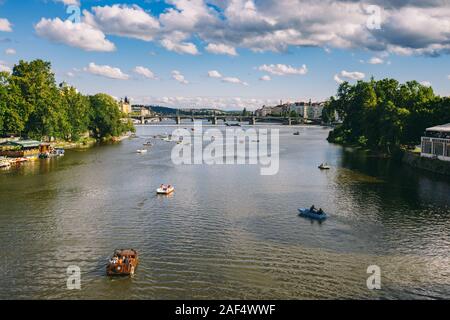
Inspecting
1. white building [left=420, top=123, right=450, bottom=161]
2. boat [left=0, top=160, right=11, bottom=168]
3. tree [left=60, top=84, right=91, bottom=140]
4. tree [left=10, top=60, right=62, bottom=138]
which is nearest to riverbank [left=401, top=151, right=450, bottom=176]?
white building [left=420, top=123, right=450, bottom=161]

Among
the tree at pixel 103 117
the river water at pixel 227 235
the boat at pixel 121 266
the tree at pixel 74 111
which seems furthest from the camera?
the tree at pixel 103 117

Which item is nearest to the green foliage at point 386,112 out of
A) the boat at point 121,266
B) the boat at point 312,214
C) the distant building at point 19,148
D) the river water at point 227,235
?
the river water at point 227,235

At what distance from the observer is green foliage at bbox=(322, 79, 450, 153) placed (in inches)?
4237

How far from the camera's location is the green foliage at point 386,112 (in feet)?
353

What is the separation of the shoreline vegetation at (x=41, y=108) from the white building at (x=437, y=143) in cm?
10444

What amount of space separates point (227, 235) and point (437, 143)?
64.9 metres

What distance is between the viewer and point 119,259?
36.9 meters

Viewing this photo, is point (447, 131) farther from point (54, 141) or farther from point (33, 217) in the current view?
point (54, 141)

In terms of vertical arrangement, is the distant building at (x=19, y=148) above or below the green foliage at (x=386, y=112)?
below

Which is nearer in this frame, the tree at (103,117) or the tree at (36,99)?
the tree at (36,99)

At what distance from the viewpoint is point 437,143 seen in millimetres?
93312

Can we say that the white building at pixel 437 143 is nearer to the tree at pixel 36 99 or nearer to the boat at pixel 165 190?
the boat at pixel 165 190

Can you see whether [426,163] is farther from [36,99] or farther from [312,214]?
[36,99]

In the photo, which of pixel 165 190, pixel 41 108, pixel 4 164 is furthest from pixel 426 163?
pixel 41 108
